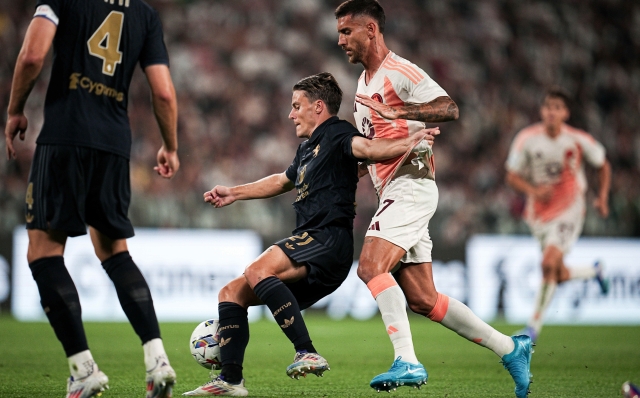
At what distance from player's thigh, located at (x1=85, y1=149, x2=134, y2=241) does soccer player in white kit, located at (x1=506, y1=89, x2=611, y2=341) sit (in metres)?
6.93

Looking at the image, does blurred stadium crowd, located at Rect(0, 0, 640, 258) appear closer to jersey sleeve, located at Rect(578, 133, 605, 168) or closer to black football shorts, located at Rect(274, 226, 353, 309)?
jersey sleeve, located at Rect(578, 133, 605, 168)

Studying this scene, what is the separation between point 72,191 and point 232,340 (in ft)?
4.76

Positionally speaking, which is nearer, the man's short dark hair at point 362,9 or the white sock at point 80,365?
the white sock at point 80,365

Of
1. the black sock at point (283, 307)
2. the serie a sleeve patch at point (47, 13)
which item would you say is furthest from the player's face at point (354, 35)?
the serie a sleeve patch at point (47, 13)

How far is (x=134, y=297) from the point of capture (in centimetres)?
416

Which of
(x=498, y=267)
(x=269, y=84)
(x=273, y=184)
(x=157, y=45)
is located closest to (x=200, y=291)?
(x=498, y=267)

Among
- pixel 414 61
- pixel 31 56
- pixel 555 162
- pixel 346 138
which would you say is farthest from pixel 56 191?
pixel 414 61

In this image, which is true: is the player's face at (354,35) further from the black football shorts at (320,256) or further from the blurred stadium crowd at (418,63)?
the blurred stadium crowd at (418,63)

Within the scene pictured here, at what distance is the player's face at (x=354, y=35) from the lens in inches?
211

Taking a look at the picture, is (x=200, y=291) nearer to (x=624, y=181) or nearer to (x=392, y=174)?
(x=392, y=174)

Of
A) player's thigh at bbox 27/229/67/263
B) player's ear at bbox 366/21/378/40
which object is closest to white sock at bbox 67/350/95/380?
player's thigh at bbox 27/229/67/263

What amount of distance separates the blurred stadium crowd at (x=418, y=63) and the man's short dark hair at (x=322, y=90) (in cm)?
783

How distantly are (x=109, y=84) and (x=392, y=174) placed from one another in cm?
188

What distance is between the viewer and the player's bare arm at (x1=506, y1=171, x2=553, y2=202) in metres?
10.2
